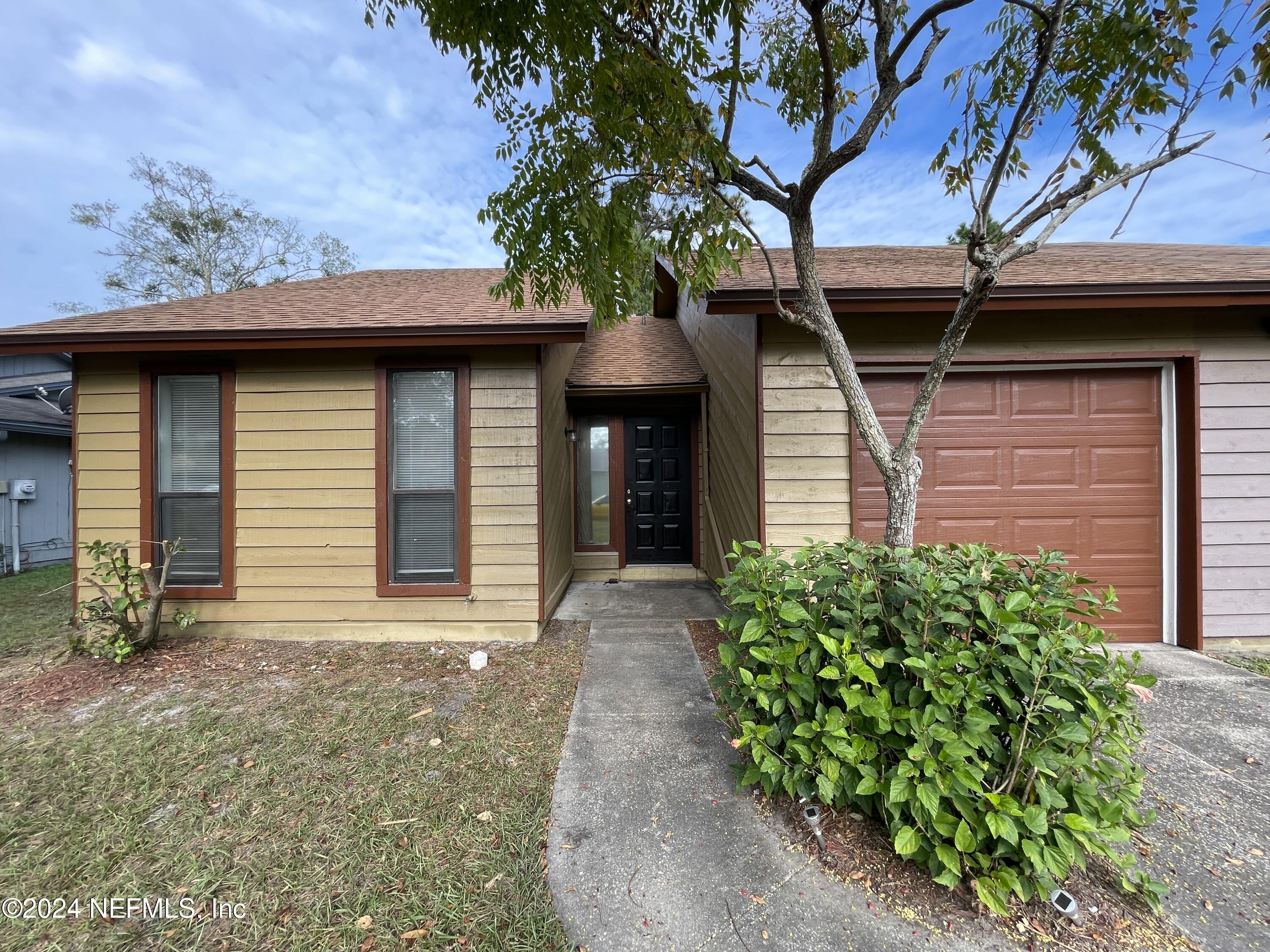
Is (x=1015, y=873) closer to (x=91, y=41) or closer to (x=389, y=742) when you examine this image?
(x=389, y=742)

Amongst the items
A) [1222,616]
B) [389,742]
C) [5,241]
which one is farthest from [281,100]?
[5,241]

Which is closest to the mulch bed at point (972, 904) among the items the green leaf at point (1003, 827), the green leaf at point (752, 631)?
the green leaf at point (1003, 827)

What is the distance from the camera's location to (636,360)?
21.6 feet

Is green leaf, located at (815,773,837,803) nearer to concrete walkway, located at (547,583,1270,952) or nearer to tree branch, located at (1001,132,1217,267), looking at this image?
concrete walkway, located at (547,583,1270,952)

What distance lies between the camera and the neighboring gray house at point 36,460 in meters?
7.44

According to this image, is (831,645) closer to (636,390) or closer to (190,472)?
(636,390)

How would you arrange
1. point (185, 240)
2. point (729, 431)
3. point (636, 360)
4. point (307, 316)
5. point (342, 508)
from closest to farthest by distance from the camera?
point (342, 508)
point (307, 316)
point (729, 431)
point (636, 360)
point (185, 240)

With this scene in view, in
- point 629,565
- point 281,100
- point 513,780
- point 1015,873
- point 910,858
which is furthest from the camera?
point 281,100

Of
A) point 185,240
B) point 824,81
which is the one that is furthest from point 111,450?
point 185,240

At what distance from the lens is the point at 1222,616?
372 cm

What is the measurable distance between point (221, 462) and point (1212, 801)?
260 inches

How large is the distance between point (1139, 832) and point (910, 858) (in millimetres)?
1108

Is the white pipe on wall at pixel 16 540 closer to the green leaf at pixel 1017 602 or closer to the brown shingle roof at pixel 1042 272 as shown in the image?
the brown shingle roof at pixel 1042 272

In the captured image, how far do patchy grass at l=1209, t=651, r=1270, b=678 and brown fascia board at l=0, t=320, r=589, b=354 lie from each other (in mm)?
5472
